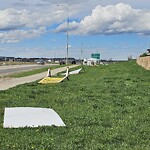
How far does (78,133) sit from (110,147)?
132 centimetres

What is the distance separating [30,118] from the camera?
10.2 meters

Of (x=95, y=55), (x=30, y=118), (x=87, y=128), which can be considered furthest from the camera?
(x=95, y=55)

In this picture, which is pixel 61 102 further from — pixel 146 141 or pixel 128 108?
pixel 146 141

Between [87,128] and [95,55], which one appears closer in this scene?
[87,128]

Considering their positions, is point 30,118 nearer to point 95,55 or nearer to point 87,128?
point 87,128

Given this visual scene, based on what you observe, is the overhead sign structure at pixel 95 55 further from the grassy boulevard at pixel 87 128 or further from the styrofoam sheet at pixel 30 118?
the styrofoam sheet at pixel 30 118

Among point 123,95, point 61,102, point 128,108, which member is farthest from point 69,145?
point 123,95

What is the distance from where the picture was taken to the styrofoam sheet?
9523mm

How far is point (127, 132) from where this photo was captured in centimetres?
861

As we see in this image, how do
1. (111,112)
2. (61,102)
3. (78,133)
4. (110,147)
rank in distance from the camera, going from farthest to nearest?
1. (61,102)
2. (111,112)
3. (78,133)
4. (110,147)

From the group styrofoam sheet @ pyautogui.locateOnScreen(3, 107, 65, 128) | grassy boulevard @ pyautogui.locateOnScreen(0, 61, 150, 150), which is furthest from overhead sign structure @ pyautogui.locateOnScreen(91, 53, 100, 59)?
styrofoam sheet @ pyautogui.locateOnScreen(3, 107, 65, 128)

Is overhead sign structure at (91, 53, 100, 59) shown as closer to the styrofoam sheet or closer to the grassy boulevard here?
the grassy boulevard

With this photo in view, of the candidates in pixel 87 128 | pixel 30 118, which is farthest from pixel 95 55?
pixel 87 128

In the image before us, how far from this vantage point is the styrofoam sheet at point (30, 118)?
9.52 metres
